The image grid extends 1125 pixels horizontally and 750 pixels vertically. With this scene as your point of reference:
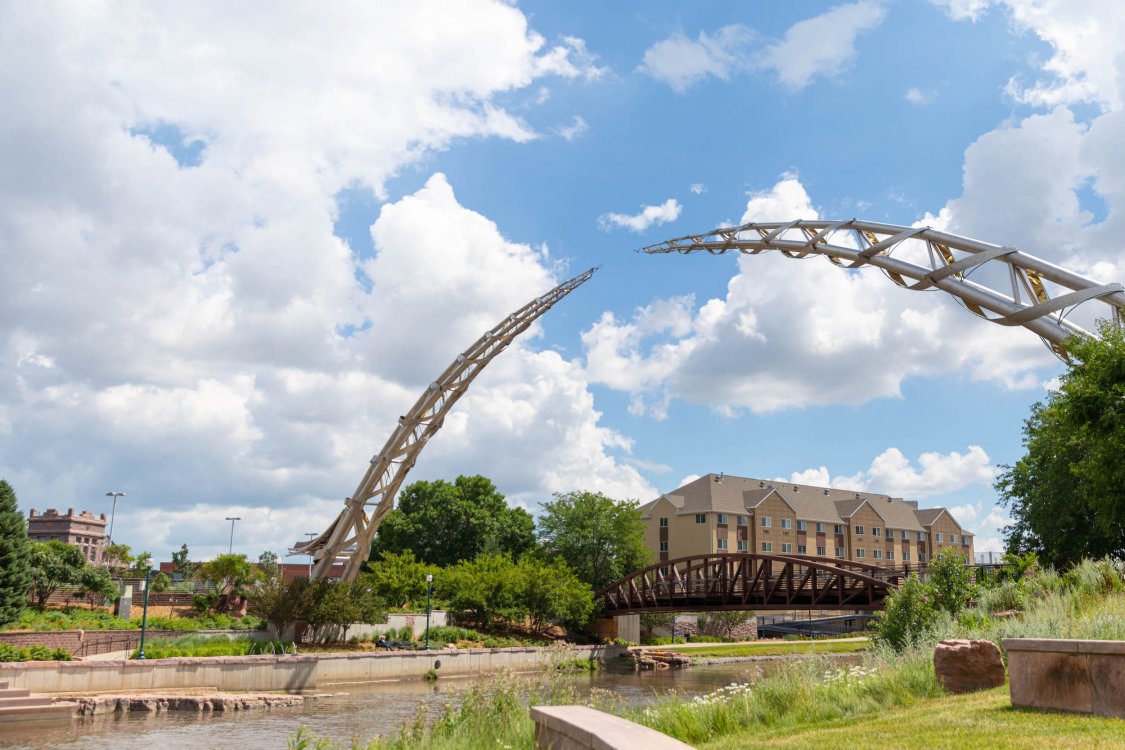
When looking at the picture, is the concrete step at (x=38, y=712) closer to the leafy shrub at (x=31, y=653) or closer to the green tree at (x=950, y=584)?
the leafy shrub at (x=31, y=653)

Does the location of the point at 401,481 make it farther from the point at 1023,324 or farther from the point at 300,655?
the point at 1023,324

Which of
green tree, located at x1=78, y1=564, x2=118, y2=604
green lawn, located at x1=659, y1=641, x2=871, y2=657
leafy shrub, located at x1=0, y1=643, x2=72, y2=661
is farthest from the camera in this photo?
green lawn, located at x1=659, y1=641, x2=871, y2=657

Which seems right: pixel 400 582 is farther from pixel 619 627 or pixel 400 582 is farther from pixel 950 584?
pixel 950 584

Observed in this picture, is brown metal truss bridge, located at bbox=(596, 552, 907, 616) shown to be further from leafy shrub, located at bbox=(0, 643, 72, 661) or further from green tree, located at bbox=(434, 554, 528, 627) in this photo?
leafy shrub, located at bbox=(0, 643, 72, 661)

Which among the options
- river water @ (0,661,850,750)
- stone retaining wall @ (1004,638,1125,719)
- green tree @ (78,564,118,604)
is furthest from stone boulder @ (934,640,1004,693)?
green tree @ (78,564,118,604)

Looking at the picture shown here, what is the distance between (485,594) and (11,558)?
26.2 m

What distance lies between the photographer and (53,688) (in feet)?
97.1

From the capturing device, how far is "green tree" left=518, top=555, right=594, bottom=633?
2264 inches

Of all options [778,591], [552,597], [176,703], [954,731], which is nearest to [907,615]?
[954,731]

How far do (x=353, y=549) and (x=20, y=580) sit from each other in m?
14.0

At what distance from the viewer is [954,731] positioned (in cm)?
894

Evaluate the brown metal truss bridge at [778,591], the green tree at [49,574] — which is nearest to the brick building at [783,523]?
the brown metal truss bridge at [778,591]

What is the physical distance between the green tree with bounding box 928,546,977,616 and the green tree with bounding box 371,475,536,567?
52419mm

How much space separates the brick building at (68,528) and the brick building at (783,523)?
4666 inches
